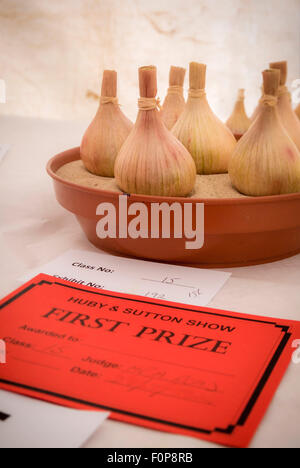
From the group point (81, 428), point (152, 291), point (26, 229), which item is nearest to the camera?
point (81, 428)

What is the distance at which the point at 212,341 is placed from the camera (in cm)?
36

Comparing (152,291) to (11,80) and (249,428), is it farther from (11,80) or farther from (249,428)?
(11,80)

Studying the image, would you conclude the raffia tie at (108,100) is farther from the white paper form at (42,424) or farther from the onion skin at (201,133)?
the white paper form at (42,424)

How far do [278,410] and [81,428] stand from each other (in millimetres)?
116

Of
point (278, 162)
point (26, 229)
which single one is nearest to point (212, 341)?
point (278, 162)

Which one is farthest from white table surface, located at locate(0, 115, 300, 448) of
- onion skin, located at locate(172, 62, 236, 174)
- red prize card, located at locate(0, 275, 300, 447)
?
onion skin, located at locate(172, 62, 236, 174)

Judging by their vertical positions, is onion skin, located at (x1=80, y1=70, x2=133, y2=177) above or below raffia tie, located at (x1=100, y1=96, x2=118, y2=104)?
below

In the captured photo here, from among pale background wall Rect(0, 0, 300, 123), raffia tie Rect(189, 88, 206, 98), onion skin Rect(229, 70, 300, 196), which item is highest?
pale background wall Rect(0, 0, 300, 123)

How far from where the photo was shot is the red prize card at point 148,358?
0.96 feet

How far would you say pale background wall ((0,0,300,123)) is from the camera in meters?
0.88

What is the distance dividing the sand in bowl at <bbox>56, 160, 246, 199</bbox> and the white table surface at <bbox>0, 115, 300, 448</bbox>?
72mm

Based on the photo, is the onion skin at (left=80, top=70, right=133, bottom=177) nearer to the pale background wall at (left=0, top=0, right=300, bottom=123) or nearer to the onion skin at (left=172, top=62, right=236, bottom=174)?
the onion skin at (left=172, top=62, right=236, bottom=174)

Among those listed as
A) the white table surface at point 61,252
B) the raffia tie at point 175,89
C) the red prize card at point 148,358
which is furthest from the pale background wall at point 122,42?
the red prize card at point 148,358

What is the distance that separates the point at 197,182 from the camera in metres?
0.54
